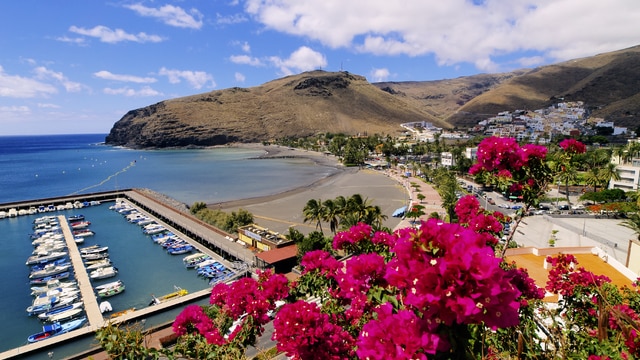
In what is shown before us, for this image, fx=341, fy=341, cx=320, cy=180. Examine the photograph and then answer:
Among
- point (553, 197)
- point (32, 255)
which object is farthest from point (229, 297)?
point (553, 197)

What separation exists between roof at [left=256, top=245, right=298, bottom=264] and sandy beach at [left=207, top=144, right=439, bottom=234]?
7491 millimetres

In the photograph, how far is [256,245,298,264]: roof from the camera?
24547 millimetres

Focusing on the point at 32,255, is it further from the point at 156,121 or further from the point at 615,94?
the point at 615,94

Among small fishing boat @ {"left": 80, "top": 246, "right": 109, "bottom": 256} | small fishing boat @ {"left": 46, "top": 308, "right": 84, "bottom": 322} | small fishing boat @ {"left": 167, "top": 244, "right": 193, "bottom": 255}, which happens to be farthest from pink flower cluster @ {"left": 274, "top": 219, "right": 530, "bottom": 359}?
small fishing boat @ {"left": 80, "top": 246, "right": 109, "bottom": 256}

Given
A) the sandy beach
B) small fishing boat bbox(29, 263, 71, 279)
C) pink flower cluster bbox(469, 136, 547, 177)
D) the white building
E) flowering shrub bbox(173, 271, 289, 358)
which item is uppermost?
pink flower cluster bbox(469, 136, 547, 177)

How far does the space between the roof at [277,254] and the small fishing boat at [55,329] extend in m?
11.4

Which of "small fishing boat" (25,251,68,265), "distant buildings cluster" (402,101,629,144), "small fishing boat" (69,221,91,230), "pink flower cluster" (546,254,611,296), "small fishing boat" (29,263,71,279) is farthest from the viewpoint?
"distant buildings cluster" (402,101,629,144)

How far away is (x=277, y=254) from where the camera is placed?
25.4m

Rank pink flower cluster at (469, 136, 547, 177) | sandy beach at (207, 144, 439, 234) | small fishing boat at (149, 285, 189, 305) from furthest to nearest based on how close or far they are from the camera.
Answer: sandy beach at (207, 144, 439, 234) < small fishing boat at (149, 285, 189, 305) < pink flower cluster at (469, 136, 547, 177)

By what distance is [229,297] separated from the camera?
5.13 meters

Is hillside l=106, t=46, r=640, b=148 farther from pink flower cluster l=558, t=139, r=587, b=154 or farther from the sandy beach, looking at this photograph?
pink flower cluster l=558, t=139, r=587, b=154

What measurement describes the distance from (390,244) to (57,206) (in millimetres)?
60465

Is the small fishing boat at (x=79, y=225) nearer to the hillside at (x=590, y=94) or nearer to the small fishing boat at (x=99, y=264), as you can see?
the small fishing boat at (x=99, y=264)

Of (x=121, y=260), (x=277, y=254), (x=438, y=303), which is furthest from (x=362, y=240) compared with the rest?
(x=121, y=260)
